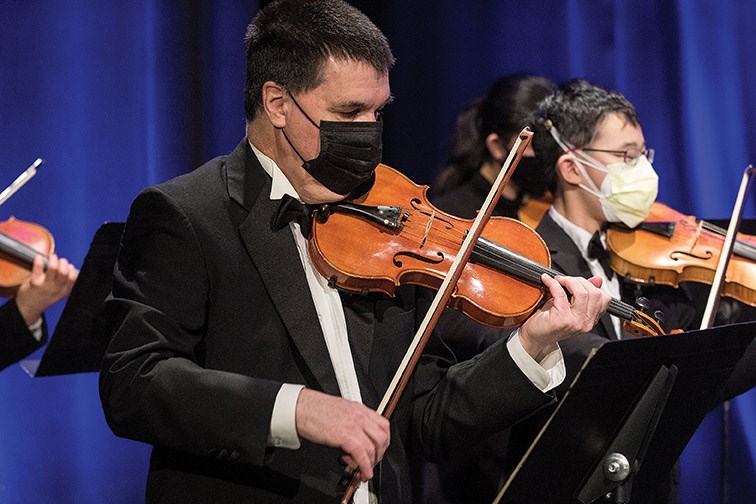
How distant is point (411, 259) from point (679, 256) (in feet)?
3.06

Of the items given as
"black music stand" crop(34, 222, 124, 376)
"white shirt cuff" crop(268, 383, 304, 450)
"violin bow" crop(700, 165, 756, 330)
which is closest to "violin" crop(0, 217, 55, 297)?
"black music stand" crop(34, 222, 124, 376)

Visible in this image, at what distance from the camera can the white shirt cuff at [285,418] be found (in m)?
1.46

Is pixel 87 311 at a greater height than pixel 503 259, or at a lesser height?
lesser

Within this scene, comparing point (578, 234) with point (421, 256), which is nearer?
point (421, 256)

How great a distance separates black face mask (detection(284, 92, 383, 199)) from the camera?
5.60ft

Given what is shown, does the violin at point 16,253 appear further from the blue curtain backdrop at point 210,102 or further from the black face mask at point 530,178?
the black face mask at point 530,178

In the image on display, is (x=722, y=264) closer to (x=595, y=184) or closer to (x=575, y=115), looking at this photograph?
(x=595, y=184)

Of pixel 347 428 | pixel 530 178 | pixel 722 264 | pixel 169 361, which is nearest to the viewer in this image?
pixel 347 428

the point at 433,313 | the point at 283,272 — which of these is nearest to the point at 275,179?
the point at 283,272

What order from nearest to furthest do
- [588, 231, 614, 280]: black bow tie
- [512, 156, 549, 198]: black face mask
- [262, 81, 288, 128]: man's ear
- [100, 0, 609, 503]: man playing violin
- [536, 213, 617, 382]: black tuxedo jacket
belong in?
[100, 0, 609, 503]: man playing violin
[262, 81, 288, 128]: man's ear
[536, 213, 617, 382]: black tuxedo jacket
[588, 231, 614, 280]: black bow tie
[512, 156, 549, 198]: black face mask

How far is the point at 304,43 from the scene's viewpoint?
174cm

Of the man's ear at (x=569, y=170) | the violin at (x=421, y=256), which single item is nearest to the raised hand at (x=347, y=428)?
the violin at (x=421, y=256)

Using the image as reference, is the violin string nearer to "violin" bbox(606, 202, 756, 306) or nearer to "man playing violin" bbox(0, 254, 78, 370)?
"violin" bbox(606, 202, 756, 306)

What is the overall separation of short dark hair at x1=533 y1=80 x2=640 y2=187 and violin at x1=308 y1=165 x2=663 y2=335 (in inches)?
30.6
